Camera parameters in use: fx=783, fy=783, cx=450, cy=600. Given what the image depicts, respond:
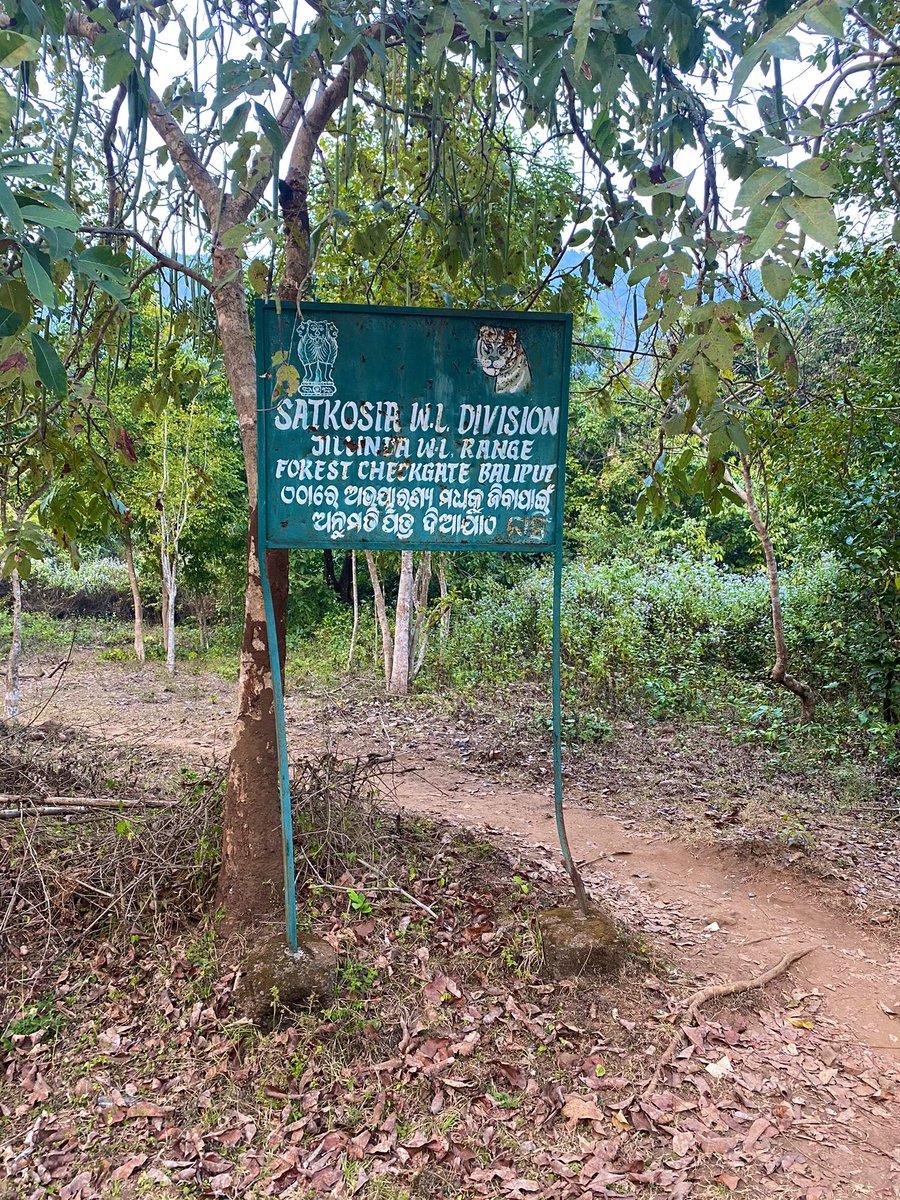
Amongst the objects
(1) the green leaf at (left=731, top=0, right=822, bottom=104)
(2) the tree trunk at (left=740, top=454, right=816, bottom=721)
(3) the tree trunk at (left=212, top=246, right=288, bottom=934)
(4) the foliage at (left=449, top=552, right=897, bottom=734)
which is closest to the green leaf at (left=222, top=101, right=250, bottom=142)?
(1) the green leaf at (left=731, top=0, right=822, bottom=104)

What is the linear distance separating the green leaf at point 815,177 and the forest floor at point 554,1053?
260 centimetres

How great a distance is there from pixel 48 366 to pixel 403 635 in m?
8.65

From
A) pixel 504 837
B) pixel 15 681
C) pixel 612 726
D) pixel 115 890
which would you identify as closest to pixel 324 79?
pixel 115 890

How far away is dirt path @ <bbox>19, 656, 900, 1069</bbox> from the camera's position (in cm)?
338

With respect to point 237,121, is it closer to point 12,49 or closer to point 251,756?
point 12,49

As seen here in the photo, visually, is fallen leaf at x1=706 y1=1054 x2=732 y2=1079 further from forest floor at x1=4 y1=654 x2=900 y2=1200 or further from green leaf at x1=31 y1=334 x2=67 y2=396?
green leaf at x1=31 y1=334 x2=67 y2=396

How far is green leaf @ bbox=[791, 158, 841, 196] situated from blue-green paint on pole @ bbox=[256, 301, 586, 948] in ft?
5.09

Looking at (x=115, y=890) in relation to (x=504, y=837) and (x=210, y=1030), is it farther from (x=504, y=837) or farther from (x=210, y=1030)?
(x=504, y=837)

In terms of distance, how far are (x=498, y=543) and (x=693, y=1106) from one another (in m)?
2.03

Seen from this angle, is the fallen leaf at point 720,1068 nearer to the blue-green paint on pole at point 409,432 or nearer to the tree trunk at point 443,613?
the blue-green paint on pole at point 409,432

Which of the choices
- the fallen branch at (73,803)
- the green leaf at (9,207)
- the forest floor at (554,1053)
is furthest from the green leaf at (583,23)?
the fallen branch at (73,803)

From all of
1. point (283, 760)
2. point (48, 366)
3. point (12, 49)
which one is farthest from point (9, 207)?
point (283, 760)

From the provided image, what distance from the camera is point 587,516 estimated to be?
17016 millimetres

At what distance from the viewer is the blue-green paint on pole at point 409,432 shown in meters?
2.80
